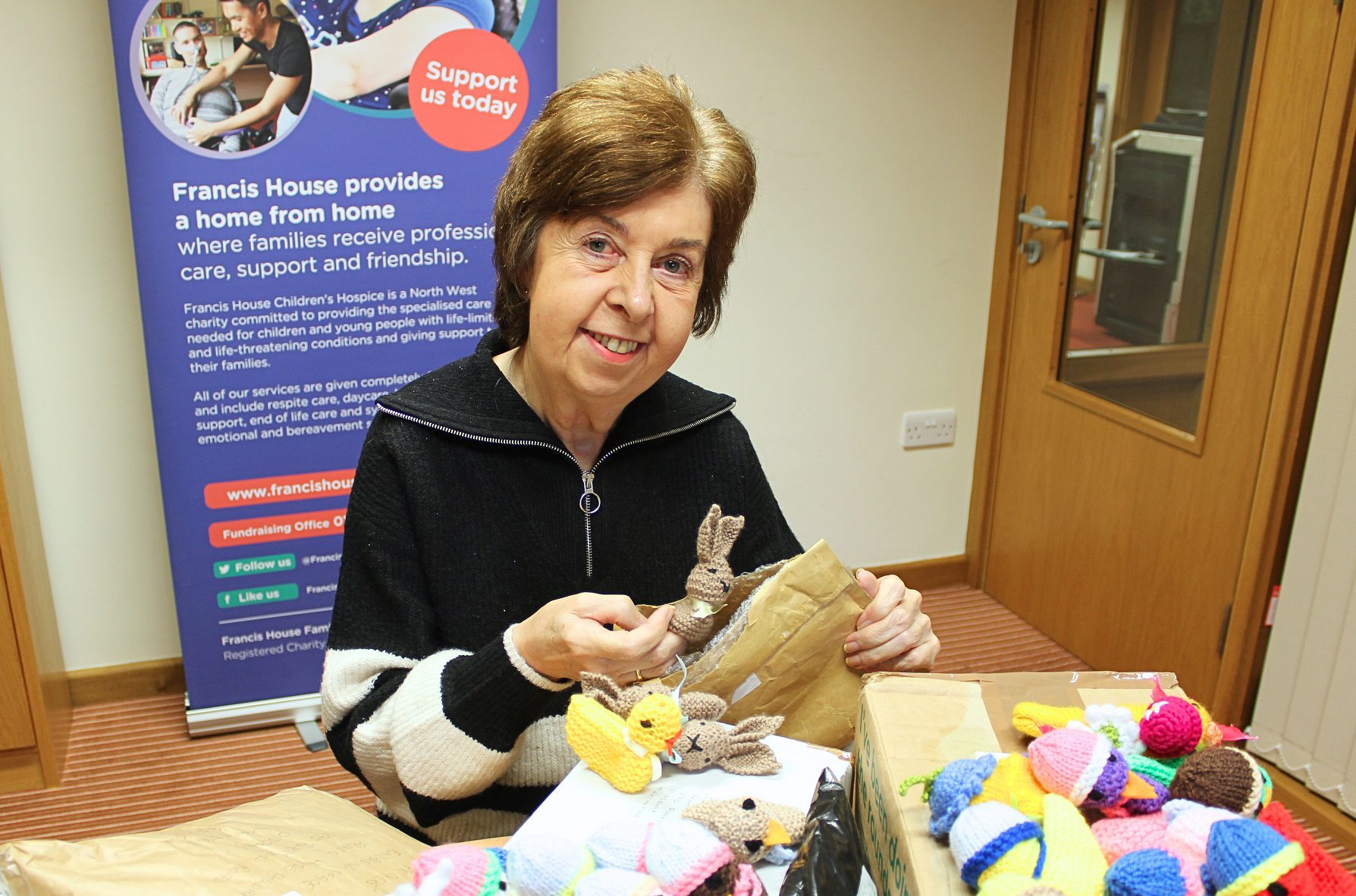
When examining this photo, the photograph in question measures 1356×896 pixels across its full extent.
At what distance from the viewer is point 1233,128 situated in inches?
93.2

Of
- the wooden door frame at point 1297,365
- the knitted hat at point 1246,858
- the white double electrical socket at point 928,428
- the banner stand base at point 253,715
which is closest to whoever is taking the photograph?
the knitted hat at point 1246,858

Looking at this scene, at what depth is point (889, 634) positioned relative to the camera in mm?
1041

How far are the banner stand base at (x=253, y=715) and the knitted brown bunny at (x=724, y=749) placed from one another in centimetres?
200

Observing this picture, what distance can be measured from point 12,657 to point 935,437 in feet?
8.14

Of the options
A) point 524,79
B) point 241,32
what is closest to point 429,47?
point 524,79

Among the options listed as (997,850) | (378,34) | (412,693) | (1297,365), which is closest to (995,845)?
(997,850)

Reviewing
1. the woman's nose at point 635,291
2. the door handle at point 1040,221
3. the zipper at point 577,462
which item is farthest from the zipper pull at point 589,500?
the door handle at point 1040,221

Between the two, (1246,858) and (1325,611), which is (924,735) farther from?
(1325,611)

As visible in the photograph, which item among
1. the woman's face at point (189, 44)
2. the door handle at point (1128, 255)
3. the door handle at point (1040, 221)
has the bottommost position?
the door handle at point (1128, 255)

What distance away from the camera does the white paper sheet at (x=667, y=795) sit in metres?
0.76

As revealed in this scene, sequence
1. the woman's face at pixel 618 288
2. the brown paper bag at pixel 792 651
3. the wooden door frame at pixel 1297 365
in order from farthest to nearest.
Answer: the wooden door frame at pixel 1297 365
the woman's face at pixel 618 288
the brown paper bag at pixel 792 651

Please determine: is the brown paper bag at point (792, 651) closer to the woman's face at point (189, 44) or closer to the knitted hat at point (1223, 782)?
the knitted hat at point (1223, 782)

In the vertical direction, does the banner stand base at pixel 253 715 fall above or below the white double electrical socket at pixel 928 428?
below

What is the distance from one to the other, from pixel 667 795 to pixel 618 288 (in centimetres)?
50
